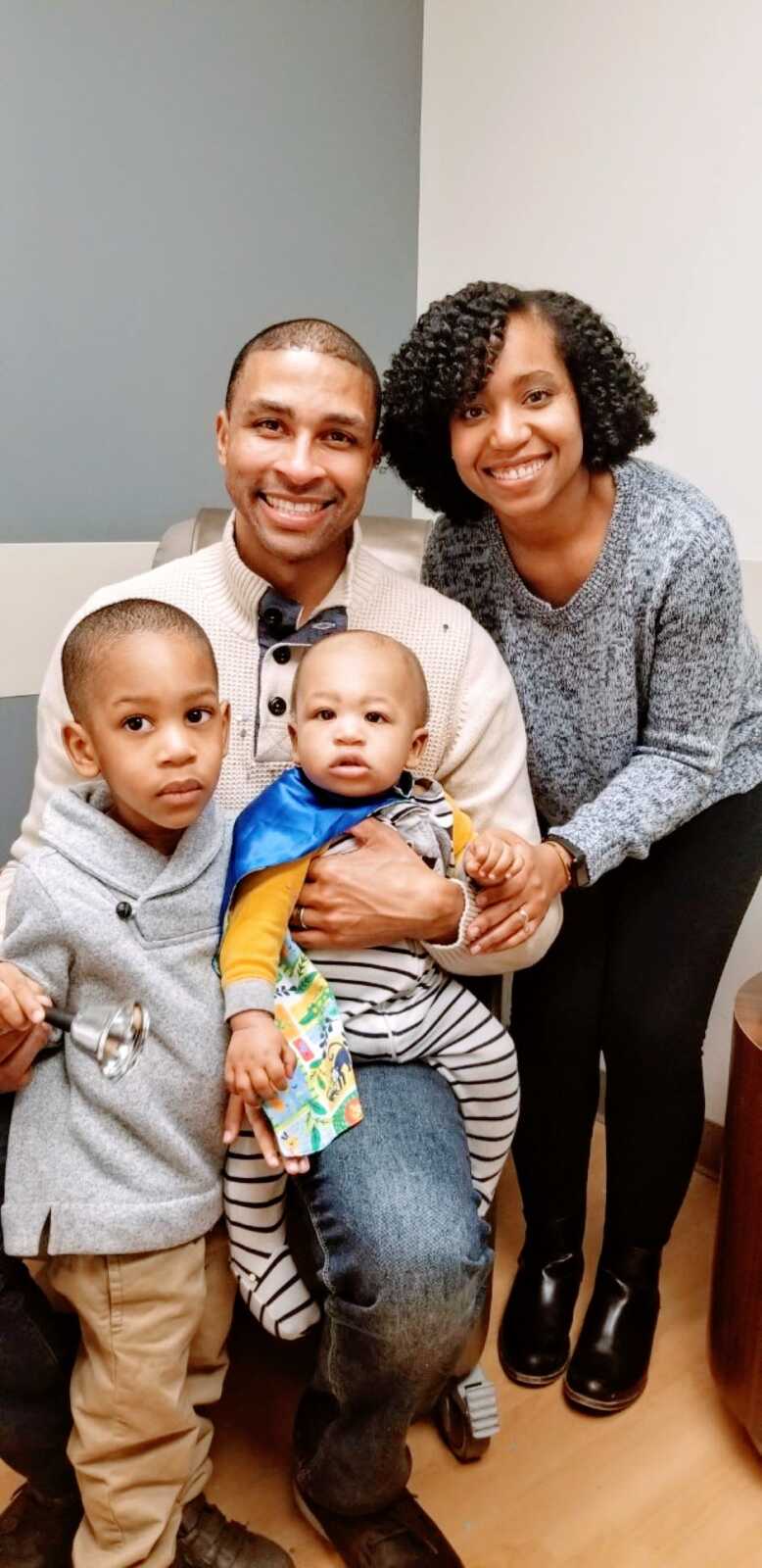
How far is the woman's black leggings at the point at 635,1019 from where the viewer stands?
5.26ft

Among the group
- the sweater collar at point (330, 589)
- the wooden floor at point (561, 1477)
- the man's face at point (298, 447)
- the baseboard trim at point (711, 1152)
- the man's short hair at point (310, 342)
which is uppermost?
the man's short hair at point (310, 342)

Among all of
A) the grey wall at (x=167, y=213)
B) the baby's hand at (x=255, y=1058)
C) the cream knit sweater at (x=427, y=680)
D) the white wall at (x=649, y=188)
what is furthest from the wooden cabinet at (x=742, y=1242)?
the grey wall at (x=167, y=213)

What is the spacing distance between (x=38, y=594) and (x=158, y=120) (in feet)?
2.70

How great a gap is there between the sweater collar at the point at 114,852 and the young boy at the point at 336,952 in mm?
57

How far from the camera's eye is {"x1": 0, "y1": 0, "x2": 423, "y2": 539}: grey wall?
190cm

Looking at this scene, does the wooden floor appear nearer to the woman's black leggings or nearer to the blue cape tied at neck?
the woman's black leggings

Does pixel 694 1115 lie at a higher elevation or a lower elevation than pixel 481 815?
lower

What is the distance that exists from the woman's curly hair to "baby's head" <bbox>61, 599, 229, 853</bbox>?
0.49 meters

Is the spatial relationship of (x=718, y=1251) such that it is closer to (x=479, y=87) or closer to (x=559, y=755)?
(x=559, y=755)

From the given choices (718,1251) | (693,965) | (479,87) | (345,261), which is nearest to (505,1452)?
(718,1251)

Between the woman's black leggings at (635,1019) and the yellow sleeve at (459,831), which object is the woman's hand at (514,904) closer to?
the yellow sleeve at (459,831)

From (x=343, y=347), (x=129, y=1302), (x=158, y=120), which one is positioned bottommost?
(x=129, y=1302)

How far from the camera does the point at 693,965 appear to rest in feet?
5.24

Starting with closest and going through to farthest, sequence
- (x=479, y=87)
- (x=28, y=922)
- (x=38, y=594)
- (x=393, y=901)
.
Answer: (x=28, y=922) → (x=393, y=901) → (x=38, y=594) → (x=479, y=87)
